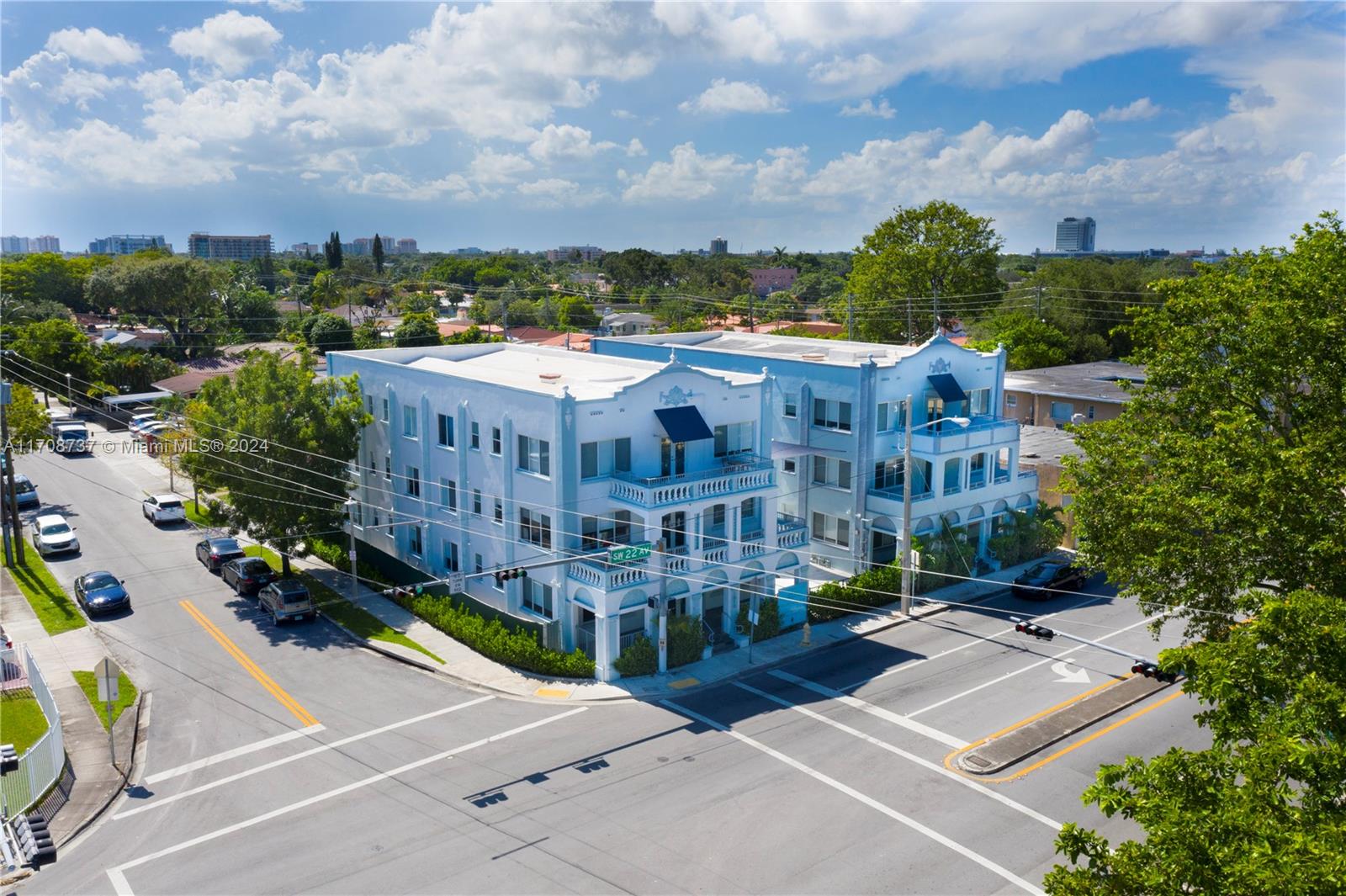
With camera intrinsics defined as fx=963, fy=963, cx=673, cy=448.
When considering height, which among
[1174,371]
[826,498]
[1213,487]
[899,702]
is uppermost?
[1174,371]

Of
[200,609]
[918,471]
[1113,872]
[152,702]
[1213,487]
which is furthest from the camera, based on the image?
[918,471]

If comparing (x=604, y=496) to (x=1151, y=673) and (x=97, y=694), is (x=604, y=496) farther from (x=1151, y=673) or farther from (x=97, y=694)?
(x=1151, y=673)

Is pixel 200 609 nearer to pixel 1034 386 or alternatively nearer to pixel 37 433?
pixel 37 433

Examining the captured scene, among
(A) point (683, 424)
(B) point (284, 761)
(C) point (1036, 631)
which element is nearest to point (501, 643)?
(B) point (284, 761)

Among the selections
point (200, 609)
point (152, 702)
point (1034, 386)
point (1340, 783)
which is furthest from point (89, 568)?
point (1034, 386)

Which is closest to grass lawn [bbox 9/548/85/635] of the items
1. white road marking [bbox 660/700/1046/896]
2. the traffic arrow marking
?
white road marking [bbox 660/700/1046/896]

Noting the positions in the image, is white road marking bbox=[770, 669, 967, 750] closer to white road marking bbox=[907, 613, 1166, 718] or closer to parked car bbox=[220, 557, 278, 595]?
white road marking bbox=[907, 613, 1166, 718]
